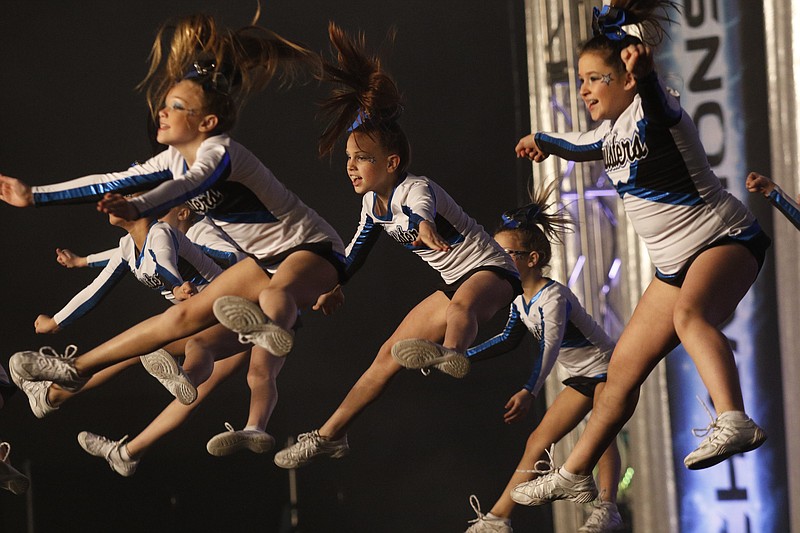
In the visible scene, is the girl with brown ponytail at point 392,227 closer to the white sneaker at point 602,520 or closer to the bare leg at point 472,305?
the bare leg at point 472,305

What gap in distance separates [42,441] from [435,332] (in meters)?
4.15

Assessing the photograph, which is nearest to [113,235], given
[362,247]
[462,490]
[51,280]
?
[51,280]

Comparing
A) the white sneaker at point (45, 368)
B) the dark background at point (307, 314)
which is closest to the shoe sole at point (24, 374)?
the white sneaker at point (45, 368)

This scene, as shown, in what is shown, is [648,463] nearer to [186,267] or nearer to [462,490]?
[462,490]

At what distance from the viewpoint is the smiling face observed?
3734mm

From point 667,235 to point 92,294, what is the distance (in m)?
2.46

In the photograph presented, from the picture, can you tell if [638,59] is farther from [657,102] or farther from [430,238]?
[430,238]

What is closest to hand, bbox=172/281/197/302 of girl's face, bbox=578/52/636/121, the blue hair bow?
girl's face, bbox=578/52/636/121

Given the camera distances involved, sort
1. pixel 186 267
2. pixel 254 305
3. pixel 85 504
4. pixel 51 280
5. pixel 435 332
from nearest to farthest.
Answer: pixel 254 305, pixel 435 332, pixel 186 267, pixel 85 504, pixel 51 280

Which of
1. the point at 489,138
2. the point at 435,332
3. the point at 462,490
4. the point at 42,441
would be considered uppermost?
the point at 489,138

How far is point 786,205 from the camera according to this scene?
354 centimetres

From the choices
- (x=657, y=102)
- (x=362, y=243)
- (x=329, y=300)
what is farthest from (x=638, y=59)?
(x=329, y=300)

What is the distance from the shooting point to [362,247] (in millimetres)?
4254

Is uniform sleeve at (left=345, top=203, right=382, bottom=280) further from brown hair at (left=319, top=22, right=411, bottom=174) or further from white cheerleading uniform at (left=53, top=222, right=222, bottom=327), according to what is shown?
white cheerleading uniform at (left=53, top=222, right=222, bottom=327)
